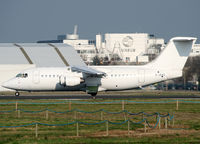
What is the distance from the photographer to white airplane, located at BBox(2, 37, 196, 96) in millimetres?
51625

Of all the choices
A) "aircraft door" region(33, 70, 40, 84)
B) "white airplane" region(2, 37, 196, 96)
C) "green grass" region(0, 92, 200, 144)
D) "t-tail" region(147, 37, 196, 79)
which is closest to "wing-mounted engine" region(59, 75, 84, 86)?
"white airplane" region(2, 37, 196, 96)

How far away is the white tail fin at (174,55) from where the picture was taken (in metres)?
53.0

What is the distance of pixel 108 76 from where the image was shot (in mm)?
51969

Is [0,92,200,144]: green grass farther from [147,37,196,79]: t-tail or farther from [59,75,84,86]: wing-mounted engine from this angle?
[147,37,196,79]: t-tail

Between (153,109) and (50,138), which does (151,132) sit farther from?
(153,109)

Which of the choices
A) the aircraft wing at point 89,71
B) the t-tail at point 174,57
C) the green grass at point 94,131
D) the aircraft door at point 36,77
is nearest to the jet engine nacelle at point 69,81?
the aircraft wing at point 89,71

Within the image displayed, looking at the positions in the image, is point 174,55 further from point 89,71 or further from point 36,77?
point 36,77

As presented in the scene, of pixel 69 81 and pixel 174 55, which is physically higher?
pixel 174 55

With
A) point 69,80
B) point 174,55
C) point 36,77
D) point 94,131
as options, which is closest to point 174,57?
point 174,55

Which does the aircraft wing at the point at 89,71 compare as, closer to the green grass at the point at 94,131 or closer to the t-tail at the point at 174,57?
the t-tail at the point at 174,57

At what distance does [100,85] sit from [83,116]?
17.5 meters

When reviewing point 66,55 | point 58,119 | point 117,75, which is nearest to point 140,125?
point 58,119

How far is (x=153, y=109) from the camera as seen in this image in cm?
3972

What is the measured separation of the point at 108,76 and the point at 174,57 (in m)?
8.07
